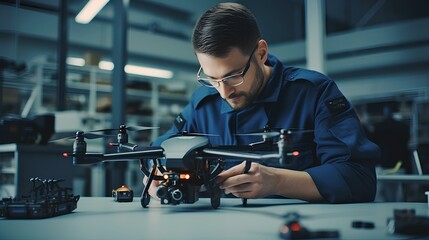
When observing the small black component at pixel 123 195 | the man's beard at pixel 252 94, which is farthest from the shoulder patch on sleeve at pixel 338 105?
the small black component at pixel 123 195

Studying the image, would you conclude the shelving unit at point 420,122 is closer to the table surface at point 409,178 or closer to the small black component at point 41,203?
→ the table surface at point 409,178

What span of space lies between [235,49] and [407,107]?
6.59 meters

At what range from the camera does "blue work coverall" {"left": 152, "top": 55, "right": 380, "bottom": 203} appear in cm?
109

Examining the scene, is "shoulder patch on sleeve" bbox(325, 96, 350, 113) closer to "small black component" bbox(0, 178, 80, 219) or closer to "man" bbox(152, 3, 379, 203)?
"man" bbox(152, 3, 379, 203)

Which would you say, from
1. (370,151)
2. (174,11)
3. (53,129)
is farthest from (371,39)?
(370,151)

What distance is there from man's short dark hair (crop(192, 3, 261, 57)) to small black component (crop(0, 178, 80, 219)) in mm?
494

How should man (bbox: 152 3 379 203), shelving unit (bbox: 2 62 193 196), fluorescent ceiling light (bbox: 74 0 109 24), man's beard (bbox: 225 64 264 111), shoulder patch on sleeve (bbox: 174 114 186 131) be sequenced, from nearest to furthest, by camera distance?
man (bbox: 152 3 379 203)
man's beard (bbox: 225 64 264 111)
shoulder patch on sleeve (bbox: 174 114 186 131)
fluorescent ceiling light (bbox: 74 0 109 24)
shelving unit (bbox: 2 62 193 196)

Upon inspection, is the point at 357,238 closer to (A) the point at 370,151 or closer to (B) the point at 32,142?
(A) the point at 370,151

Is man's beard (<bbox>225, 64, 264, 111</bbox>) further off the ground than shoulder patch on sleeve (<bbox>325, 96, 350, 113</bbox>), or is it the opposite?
man's beard (<bbox>225, 64, 264, 111</bbox>)

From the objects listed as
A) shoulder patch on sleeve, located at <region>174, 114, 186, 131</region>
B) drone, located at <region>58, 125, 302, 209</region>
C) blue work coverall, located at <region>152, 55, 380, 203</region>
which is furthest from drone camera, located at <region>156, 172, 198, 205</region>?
shoulder patch on sleeve, located at <region>174, 114, 186, 131</region>

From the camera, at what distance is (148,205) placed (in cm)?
101

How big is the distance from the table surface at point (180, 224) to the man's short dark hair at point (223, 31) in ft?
1.36

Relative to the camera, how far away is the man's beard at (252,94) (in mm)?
1258

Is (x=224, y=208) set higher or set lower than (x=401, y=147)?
lower
